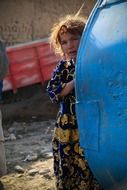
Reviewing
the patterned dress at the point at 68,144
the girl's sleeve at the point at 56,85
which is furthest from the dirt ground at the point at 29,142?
the girl's sleeve at the point at 56,85

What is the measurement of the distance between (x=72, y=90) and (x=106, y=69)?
993 mm

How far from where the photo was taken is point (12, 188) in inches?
183

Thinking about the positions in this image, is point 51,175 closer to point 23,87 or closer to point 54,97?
point 54,97

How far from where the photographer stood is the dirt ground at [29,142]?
4922 millimetres

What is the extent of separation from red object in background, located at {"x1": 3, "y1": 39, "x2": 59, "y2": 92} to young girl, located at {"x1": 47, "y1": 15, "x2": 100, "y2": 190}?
6852 mm

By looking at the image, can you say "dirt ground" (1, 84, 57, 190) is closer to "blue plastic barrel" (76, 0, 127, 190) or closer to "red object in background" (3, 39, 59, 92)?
"red object in background" (3, 39, 59, 92)

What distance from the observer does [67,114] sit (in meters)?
3.20

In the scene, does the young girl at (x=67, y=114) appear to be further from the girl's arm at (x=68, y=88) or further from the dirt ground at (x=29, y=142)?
the dirt ground at (x=29, y=142)

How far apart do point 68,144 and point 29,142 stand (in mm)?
4541

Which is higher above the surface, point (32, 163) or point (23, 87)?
point (23, 87)

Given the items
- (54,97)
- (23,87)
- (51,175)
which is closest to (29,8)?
(23,87)

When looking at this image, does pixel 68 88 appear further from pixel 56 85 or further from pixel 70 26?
pixel 70 26

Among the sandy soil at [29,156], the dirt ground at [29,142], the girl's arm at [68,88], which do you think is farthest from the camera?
the dirt ground at [29,142]

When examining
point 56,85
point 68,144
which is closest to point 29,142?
point 68,144
